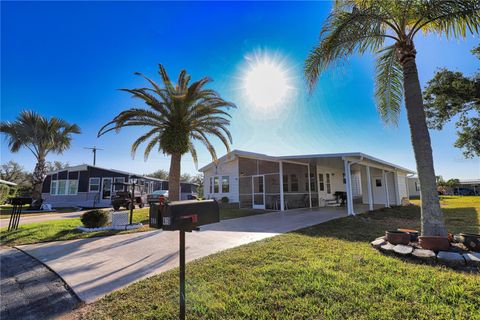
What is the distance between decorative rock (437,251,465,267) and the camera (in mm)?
3820

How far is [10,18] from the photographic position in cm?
762

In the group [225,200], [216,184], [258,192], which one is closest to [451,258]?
[258,192]

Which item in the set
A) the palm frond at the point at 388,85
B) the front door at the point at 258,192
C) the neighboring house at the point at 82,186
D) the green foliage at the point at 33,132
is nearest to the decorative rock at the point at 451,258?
the palm frond at the point at 388,85

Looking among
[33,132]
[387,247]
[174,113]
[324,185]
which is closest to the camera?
[387,247]

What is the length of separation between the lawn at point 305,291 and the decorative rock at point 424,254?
339 mm

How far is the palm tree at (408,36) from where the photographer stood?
4.57 meters

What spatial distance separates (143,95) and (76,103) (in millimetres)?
6323

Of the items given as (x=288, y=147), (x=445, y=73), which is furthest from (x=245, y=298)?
(x=445, y=73)

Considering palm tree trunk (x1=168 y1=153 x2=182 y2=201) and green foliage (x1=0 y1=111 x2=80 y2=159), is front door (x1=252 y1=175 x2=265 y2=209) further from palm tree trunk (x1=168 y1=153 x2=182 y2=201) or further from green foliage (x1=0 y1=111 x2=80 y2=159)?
green foliage (x1=0 y1=111 x2=80 y2=159)

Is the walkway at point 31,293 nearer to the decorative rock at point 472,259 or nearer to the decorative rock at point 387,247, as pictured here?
the decorative rock at point 387,247

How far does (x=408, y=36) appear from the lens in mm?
5082

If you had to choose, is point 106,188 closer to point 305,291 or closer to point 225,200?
point 225,200

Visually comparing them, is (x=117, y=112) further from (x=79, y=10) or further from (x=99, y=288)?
(x=99, y=288)

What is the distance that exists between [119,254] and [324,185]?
15.0 meters
